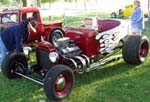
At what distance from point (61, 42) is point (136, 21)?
3.91 m

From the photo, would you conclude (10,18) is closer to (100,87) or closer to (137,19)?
(137,19)

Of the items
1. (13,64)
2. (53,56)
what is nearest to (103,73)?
(53,56)

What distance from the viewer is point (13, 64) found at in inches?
269

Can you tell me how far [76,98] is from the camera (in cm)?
602

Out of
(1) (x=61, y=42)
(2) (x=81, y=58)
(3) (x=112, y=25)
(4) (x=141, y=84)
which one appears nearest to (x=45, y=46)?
(1) (x=61, y=42)

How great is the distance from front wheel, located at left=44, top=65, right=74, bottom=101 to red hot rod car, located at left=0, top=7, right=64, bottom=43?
4.54 metres

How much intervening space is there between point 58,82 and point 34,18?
5.31m

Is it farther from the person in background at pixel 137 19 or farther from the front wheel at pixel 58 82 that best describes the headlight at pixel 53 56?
the person in background at pixel 137 19

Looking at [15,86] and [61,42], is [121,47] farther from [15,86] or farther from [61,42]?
[15,86]

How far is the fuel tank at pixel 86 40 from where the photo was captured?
7172 mm

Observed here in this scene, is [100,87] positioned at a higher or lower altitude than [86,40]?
lower

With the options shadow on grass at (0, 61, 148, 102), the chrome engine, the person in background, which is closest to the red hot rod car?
the person in background

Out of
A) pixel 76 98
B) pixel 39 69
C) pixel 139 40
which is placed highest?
pixel 139 40

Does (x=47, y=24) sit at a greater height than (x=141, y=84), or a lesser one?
greater
